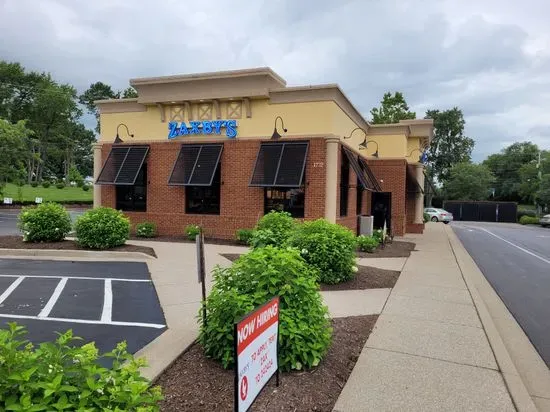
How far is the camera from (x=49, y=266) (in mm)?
10672

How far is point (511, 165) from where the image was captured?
8744 centimetres

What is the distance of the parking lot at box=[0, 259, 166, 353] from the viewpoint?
5.76 m

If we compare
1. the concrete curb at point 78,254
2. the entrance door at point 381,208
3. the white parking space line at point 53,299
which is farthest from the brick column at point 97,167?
the entrance door at point 381,208

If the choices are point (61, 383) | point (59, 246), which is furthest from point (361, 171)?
point (61, 383)

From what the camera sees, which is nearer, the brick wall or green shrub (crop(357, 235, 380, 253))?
green shrub (crop(357, 235, 380, 253))

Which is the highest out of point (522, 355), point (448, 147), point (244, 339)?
point (448, 147)

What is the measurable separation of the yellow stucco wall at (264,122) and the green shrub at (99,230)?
5143 mm

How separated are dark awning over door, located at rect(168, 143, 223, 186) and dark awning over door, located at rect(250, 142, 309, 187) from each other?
1.64m

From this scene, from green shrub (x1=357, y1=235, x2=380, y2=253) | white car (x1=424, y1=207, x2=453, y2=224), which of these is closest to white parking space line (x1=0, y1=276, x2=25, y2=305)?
green shrub (x1=357, y1=235, x2=380, y2=253)

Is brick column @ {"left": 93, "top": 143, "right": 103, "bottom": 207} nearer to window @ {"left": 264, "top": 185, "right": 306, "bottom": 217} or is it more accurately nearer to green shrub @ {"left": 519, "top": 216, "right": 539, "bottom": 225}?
window @ {"left": 264, "top": 185, "right": 306, "bottom": 217}

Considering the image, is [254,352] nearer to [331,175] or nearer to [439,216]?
[331,175]

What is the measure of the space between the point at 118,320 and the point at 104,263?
550 cm

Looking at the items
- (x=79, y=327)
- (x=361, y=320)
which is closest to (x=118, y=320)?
(x=79, y=327)

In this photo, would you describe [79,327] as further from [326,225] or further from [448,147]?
[448,147]
